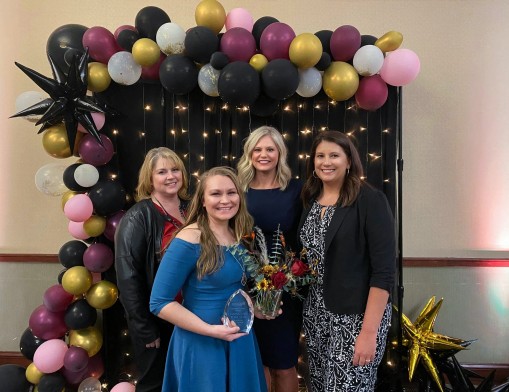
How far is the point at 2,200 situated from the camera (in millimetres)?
2869

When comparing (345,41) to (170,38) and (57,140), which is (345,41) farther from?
(57,140)

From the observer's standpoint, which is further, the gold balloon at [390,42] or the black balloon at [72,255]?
the black balloon at [72,255]

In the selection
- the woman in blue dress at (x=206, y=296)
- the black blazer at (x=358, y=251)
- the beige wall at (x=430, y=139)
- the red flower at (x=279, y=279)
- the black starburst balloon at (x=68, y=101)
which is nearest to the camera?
the woman in blue dress at (x=206, y=296)

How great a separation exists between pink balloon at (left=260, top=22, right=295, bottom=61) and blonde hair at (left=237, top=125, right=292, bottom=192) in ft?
1.83

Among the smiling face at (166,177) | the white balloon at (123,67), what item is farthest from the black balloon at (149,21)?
the smiling face at (166,177)

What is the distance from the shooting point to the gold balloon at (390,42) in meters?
2.21

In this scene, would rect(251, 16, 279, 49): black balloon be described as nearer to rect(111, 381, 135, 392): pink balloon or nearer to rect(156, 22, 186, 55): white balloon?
rect(156, 22, 186, 55): white balloon

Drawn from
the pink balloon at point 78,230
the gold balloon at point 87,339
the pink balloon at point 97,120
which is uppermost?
the pink balloon at point 97,120

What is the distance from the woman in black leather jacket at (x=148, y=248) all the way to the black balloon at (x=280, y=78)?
0.73m

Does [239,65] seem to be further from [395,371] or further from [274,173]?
[395,371]

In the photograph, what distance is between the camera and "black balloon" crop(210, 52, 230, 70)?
6.99 feet

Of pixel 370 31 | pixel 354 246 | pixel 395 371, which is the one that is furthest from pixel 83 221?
pixel 370 31

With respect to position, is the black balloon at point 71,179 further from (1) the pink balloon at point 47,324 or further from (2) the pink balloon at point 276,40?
(2) the pink balloon at point 276,40

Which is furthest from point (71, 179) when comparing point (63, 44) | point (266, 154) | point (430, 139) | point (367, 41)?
point (430, 139)
